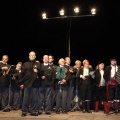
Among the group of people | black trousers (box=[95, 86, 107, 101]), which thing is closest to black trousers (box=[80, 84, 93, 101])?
the group of people

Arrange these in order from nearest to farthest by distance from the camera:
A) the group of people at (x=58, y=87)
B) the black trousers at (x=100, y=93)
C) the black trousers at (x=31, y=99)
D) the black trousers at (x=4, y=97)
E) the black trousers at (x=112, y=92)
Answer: the black trousers at (x=31, y=99) < the group of people at (x=58, y=87) < the black trousers at (x=112, y=92) < the black trousers at (x=4, y=97) < the black trousers at (x=100, y=93)

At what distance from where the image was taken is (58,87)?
1025cm

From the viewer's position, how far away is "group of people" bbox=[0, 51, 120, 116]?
956 centimetres

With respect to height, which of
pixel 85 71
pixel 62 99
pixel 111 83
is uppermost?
pixel 85 71

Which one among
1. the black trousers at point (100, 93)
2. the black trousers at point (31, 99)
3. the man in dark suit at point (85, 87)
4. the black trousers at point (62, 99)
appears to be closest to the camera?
the black trousers at point (31, 99)

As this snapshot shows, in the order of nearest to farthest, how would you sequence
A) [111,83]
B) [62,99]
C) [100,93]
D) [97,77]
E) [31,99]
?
[31,99]
[62,99]
[111,83]
[97,77]
[100,93]

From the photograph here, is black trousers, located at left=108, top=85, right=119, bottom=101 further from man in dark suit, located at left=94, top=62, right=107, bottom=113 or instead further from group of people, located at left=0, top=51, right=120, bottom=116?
man in dark suit, located at left=94, top=62, right=107, bottom=113

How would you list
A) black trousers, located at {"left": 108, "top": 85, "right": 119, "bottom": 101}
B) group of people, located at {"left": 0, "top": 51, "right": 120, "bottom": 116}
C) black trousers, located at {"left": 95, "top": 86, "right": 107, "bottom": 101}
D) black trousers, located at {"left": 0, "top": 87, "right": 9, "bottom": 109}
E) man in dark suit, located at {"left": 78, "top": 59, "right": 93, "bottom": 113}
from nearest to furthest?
group of people, located at {"left": 0, "top": 51, "right": 120, "bottom": 116}, black trousers, located at {"left": 108, "top": 85, "right": 119, "bottom": 101}, man in dark suit, located at {"left": 78, "top": 59, "right": 93, "bottom": 113}, black trousers, located at {"left": 0, "top": 87, "right": 9, "bottom": 109}, black trousers, located at {"left": 95, "top": 86, "right": 107, "bottom": 101}

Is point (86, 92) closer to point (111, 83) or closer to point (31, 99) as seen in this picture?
point (111, 83)

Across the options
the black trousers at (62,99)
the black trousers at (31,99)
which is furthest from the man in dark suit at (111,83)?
the black trousers at (31,99)

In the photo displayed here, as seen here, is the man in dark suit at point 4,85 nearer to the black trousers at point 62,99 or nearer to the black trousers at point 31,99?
the black trousers at point 31,99

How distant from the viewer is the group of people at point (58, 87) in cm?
956

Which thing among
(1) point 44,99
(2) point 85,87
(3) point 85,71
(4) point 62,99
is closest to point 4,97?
(1) point 44,99

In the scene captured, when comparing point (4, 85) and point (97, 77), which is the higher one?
point (97, 77)
